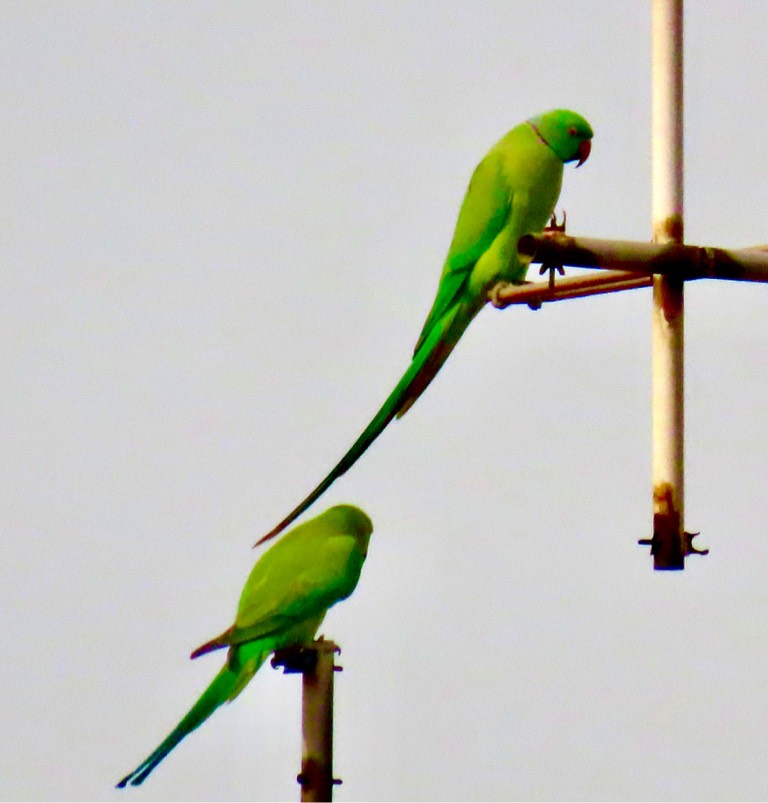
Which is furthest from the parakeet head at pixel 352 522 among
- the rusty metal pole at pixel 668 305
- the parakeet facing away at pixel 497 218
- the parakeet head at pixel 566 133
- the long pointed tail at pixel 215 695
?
the rusty metal pole at pixel 668 305

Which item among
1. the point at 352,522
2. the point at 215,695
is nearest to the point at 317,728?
the point at 215,695

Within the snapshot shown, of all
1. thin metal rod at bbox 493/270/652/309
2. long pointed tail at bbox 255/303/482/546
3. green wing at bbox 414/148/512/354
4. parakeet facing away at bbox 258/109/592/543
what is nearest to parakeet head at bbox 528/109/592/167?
parakeet facing away at bbox 258/109/592/543

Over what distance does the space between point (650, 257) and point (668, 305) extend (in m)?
0.13

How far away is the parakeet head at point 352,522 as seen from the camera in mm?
4652

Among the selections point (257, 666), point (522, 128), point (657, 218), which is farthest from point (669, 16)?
point (257, 666)

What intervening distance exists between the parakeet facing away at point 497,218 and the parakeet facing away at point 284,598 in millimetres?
1047

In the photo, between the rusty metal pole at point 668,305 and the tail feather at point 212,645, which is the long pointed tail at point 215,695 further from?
the rusty metal pole at point 668,305

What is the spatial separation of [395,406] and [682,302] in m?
1.07

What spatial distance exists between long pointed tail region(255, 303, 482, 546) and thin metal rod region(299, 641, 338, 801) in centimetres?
32

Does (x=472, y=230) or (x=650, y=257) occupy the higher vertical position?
(x=472, y=230)

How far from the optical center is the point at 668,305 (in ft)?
8.18

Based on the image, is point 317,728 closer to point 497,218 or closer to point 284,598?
point 284,598

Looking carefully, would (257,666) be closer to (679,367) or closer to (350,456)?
(350,456)

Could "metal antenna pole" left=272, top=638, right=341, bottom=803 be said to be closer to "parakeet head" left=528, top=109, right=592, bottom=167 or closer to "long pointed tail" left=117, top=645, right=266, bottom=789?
"long pointed tail" left=117, top=645, right=266, bottom=789
